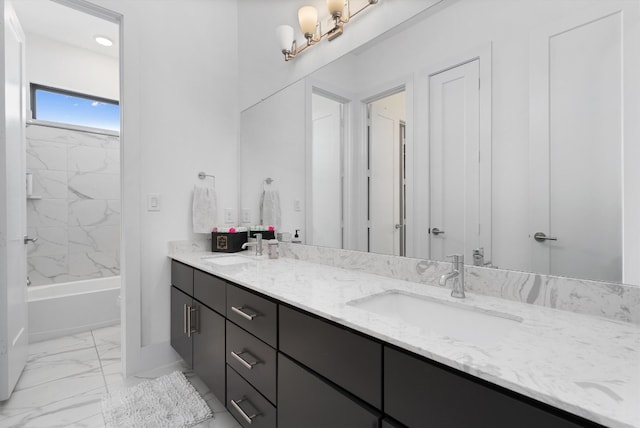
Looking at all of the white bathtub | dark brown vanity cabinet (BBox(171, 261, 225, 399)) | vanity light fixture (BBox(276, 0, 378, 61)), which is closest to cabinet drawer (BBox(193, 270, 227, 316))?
dark brown vanity cabinet (BBox(171, 261, 225, 399))

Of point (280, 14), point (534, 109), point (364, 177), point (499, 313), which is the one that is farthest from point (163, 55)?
point (499, 313)

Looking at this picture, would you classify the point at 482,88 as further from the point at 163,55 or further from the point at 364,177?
the point at 163,55

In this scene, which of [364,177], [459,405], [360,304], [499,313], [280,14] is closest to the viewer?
[459,405]

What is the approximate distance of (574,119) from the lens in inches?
35.3

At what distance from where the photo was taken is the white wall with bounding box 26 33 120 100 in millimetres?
2973

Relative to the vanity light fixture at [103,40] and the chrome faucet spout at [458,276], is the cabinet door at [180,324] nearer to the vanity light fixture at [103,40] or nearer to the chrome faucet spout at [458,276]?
the chrome faucet spout at [458,276]

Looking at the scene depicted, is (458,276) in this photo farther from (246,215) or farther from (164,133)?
(164,133)

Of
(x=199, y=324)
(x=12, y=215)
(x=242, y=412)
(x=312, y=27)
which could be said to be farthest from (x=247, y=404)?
(x=312, y=27)

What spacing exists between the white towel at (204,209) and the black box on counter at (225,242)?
8cm

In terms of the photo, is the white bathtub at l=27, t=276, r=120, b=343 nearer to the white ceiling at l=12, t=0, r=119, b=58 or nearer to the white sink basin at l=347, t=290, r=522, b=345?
the white ceiling at l=12, t=0, r=119, b=58

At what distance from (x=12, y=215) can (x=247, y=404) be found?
5.57ft

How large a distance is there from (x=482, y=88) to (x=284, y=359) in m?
1.16

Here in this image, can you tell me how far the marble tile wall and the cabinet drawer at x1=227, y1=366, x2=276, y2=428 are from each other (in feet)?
8.60

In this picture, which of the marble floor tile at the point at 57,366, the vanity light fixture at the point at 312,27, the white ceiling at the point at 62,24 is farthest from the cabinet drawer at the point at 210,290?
the white ceiling at the point at 62,24
